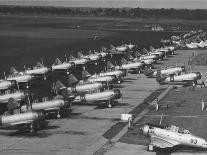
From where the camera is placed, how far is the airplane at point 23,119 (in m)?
57.2

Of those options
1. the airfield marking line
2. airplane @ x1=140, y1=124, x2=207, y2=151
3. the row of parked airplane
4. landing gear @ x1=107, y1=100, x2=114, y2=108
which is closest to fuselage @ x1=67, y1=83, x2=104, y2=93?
the row of parked airplane

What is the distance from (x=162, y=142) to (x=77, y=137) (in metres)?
11.5

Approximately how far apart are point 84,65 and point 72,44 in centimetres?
5531

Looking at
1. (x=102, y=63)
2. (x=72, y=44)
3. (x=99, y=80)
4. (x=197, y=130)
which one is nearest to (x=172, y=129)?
(x=197, y=130)

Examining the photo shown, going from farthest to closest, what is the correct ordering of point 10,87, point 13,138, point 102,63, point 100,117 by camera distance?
point 102,63
point 10,87
point 100,117
point 13,138

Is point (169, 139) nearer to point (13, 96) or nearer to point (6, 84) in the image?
point (13, 96)

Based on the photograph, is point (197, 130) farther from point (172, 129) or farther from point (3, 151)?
point (3, 151)

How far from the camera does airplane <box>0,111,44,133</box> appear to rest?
188ft

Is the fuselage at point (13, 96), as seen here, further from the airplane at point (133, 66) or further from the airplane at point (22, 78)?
the airplane at point (133, 66)

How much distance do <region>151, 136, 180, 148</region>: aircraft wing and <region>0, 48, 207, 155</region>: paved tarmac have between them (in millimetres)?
1615

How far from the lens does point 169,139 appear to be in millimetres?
51125

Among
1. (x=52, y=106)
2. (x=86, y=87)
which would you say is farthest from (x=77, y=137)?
(x=86, y=87)

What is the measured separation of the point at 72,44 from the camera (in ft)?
554

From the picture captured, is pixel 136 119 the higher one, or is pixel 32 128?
pixel 32 128
